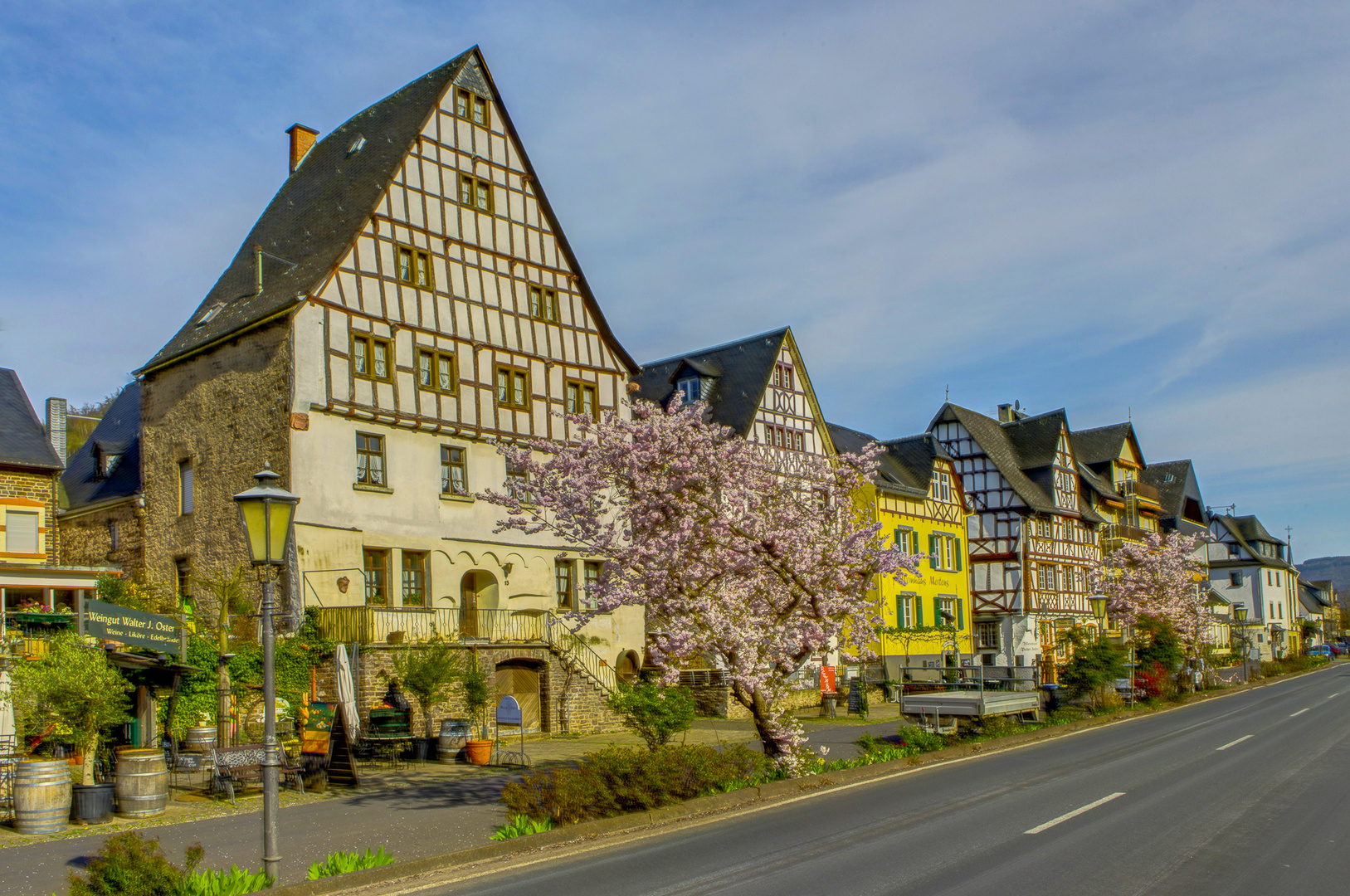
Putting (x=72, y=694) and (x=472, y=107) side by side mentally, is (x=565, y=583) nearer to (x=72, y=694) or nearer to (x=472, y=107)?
(x=472, y=107)

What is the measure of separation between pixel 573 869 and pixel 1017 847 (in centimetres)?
414

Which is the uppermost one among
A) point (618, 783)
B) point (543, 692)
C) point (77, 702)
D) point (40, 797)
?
point (77, 702)

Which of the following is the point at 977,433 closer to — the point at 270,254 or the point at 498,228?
the point at 498,228

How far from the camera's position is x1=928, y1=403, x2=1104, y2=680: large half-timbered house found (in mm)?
51812

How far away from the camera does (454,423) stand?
28953 millimetres

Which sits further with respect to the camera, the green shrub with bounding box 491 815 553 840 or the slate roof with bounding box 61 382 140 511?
the slate roof with bounding box 61 382 140 511

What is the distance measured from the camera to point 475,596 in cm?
2995

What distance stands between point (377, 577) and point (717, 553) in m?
13.6

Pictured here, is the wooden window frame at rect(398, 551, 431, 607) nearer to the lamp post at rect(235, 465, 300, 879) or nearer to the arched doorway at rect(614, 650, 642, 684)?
the arched doorway at rect(614, 650, 642, 684)

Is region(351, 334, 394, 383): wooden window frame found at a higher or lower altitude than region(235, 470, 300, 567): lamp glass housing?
higher

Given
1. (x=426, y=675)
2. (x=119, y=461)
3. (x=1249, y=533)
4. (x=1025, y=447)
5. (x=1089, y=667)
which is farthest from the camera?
(x=1249, y=533)

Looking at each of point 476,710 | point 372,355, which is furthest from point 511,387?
point 476,710

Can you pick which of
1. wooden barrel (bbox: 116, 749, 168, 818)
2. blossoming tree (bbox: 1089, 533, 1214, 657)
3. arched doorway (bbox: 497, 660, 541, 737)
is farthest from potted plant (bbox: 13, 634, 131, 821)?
blossoming tree (bbox: 1089, 533, 1214, 657)

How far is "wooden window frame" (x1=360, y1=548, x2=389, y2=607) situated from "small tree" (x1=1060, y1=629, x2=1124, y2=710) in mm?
16722
